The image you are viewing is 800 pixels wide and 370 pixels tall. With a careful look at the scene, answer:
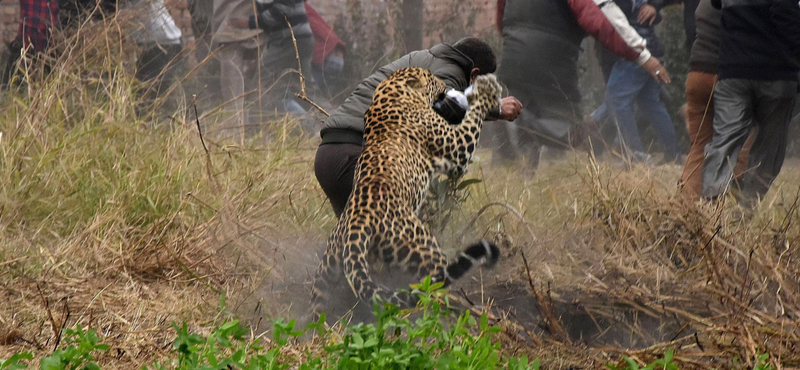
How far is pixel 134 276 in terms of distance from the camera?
150 inches

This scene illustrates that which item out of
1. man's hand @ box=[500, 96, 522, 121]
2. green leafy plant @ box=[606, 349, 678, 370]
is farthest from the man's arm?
green leafy plant @ box=[606, 349, 678, 370]

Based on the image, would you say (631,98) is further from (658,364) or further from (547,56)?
(658,364)

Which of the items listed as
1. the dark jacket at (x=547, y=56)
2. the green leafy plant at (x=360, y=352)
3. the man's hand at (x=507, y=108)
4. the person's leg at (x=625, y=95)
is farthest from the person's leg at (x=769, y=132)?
the green leafy plant at (x=360, y=352)

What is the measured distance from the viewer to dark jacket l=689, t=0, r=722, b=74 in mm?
4929

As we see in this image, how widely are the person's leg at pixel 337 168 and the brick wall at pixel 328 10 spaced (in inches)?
105

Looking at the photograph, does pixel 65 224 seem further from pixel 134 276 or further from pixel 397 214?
pixel 397 214

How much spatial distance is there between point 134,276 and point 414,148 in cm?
148

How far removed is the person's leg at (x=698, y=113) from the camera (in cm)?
495

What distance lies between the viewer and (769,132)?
482 centimetres

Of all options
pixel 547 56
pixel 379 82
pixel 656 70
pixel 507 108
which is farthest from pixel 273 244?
pixel 656 70

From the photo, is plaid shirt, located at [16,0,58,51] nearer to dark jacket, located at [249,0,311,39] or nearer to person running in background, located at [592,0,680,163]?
dark jacket, located at [249,0,311,39]

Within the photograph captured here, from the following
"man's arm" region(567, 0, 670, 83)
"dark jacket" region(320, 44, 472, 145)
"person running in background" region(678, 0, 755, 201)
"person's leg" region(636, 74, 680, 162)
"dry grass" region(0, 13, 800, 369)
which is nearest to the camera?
"dry grass" region(0, 13, 800, 369)

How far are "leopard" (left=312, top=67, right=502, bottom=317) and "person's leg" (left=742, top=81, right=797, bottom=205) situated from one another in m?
2.01

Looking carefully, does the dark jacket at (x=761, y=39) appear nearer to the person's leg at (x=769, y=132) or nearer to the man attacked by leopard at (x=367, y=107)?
the person's leg at (x=769, y=132)
